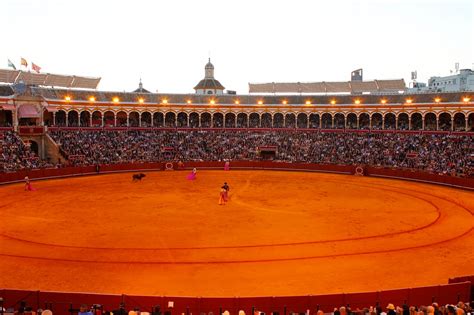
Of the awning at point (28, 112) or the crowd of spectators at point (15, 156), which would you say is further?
the awning at point (28, 112)

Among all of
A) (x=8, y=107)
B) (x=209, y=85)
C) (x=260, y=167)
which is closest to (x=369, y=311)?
(x=260, y=167)

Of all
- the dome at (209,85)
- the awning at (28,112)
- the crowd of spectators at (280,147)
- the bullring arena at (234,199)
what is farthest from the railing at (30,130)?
the dome at (209,85)

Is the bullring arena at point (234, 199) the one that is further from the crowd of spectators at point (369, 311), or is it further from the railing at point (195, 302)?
the crowd of spectators at point (369, 311)

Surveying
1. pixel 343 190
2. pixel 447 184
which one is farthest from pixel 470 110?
pixel 343 190

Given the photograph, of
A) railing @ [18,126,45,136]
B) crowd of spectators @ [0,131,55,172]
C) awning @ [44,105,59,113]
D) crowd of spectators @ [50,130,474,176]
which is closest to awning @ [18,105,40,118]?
awning @ [44,105,59,113]

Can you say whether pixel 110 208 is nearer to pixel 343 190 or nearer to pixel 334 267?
pixel 334 267

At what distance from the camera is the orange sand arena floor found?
52.1 feet

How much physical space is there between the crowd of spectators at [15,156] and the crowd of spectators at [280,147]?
4.98 metres

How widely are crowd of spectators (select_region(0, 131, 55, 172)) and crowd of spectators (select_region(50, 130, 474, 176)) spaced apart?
498cm

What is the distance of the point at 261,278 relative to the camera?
635 inches

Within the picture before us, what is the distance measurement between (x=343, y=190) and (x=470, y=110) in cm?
3223

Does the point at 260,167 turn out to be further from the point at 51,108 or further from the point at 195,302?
the point at 195,302

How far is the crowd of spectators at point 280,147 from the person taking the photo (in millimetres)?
53000

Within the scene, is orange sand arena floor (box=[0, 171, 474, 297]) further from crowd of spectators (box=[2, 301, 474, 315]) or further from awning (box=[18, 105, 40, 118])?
A: awning (box=[18, 105, 40, 118])
